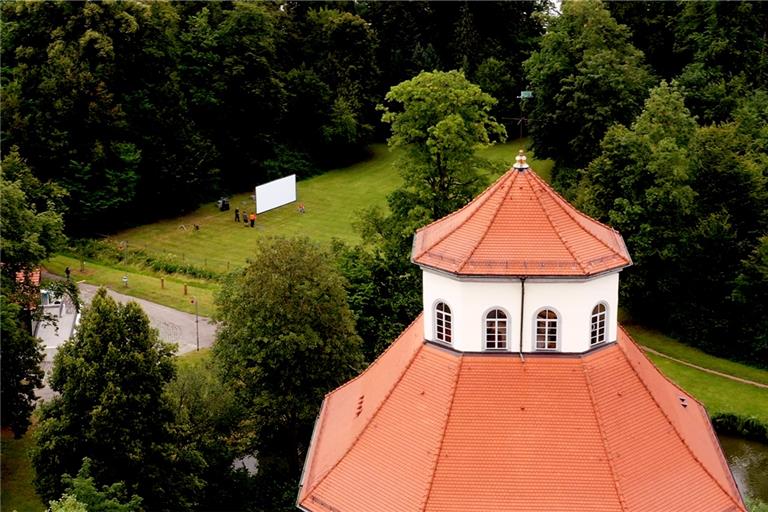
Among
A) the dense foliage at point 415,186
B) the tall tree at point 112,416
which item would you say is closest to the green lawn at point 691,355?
the dense foliage at point 415,186

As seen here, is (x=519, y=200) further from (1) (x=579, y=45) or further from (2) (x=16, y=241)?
(1) (x=579, y=45)

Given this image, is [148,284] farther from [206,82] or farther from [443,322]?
[443,322]

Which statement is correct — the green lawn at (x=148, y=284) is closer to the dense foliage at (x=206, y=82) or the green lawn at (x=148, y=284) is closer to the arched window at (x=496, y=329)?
the dense foliage at (x=206, y=82)

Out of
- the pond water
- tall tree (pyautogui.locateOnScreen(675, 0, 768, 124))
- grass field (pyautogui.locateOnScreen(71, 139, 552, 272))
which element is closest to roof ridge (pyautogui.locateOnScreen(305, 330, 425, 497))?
the pond water

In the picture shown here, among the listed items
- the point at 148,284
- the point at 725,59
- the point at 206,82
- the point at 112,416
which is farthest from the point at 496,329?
the point at 206,82

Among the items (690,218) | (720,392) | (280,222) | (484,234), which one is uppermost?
(484,234)

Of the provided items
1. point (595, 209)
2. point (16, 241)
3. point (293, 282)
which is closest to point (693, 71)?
point (595, 209)

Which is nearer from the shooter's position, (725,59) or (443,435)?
(443,435)
